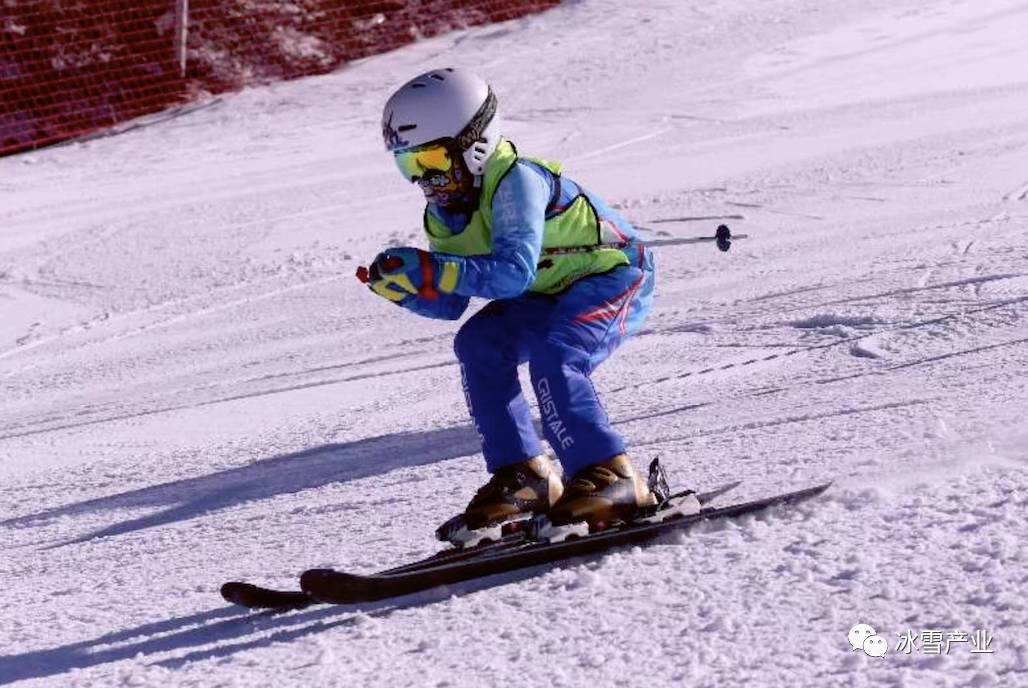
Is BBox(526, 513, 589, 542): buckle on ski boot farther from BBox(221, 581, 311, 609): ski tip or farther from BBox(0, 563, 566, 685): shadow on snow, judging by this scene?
BBox(221, 581, 311, 609): ski tip

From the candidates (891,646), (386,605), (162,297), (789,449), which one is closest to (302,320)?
(162,297)

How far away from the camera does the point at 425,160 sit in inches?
175

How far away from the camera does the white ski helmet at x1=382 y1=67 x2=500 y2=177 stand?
14.5 feet

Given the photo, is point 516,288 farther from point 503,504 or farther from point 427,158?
point 503,504

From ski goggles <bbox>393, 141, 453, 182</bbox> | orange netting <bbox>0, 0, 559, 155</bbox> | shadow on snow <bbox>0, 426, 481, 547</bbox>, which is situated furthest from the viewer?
orange netting <bbox>0, 0, 559, 155</bbox>

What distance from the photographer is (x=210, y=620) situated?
4320 millimetres

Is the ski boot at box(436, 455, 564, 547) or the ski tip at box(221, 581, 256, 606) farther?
the ski boot at box(436, 455, 564, 547)

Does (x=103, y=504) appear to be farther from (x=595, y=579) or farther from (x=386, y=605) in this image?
(x=595, y=579)

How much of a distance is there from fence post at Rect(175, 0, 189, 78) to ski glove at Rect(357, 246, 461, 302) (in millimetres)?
11937

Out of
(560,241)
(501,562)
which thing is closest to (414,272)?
(560,241)

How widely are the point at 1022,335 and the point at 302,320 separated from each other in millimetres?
4290

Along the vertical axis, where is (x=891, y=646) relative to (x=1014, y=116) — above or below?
above

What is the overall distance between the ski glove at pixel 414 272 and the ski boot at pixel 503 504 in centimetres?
69

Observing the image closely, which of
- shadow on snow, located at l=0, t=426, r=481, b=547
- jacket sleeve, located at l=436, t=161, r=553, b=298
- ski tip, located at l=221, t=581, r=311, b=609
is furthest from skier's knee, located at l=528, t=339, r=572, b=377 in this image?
shadow on snow, located at l=0, t=426, r=481, b=547
